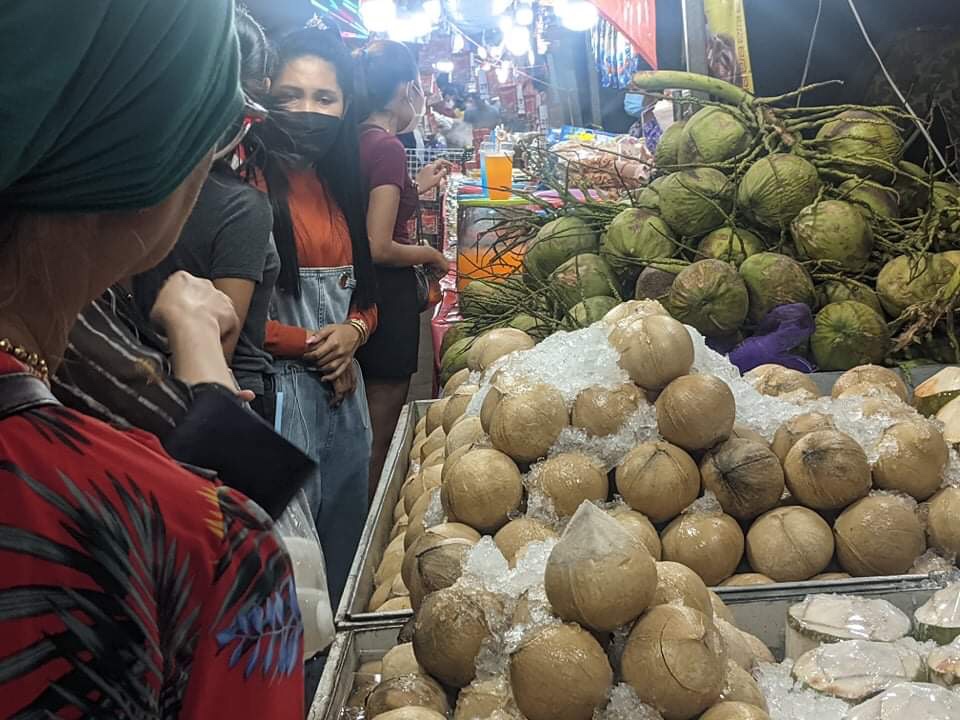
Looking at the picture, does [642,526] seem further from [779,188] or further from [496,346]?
[779,188]

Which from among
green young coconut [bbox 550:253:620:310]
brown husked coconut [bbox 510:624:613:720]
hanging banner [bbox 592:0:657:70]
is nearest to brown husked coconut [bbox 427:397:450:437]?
green young coconut [bbox 550:253:620:310]

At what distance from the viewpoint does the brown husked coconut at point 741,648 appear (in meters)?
1.42

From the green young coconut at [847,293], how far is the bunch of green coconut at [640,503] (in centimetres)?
74

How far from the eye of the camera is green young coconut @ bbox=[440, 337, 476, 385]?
3.43 meters

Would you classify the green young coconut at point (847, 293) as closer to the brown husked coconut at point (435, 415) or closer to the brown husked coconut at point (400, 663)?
the brown husked coconut at point (435, 415)

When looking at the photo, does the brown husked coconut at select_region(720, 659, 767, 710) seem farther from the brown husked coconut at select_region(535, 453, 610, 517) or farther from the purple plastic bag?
the purple plastic bag

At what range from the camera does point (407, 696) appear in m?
1.39

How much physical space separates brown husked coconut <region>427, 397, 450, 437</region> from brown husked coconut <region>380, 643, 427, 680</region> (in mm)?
1256

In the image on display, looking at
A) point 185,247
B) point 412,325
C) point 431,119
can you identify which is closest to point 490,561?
point 185,247

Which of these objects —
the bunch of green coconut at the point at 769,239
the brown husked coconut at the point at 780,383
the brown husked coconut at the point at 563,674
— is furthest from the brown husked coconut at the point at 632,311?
the brown husked coconut at the point at 563,674

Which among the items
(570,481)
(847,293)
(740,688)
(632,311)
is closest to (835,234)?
(847,293)

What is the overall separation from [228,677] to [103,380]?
426 millimetres

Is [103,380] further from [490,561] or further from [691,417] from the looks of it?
[691,417]

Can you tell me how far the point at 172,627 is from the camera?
789mm
